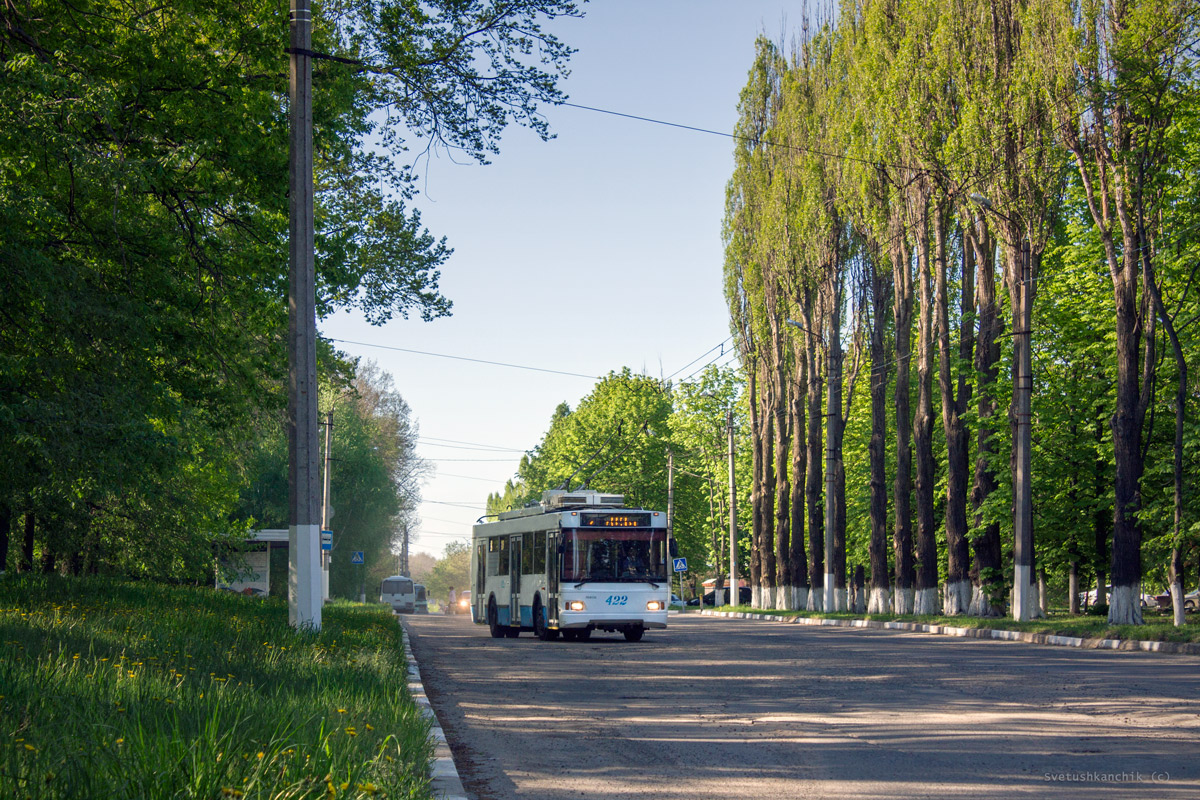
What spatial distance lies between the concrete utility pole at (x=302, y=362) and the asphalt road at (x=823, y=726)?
7.15 ft

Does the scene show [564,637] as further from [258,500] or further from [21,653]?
[258,500]

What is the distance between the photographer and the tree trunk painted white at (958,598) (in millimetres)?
35406

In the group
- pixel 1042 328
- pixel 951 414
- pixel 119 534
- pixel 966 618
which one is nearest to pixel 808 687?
pixel 119 534

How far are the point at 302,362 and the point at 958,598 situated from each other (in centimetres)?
2485

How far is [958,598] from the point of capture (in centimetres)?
3562

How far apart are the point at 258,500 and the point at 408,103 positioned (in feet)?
135

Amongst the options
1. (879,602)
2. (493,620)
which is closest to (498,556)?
(493,620)

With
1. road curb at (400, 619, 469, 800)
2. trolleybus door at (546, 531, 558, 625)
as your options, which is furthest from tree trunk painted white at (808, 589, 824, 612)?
road curb at (400, 619, 469, 800)

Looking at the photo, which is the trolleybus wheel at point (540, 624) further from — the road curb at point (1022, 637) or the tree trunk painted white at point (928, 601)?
the tree trunk painted white at point (928, 601)

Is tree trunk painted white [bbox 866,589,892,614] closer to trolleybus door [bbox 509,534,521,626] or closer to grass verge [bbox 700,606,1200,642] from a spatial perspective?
grass verge [bbox 700,606,1200,642]

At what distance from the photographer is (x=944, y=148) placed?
34000 millimetres

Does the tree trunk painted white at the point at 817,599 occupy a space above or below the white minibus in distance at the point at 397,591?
above

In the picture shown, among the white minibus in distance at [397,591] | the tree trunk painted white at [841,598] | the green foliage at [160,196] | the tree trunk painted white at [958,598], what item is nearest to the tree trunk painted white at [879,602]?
the tree trunk painted white at [841,598]

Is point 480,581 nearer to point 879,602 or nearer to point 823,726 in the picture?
point 879,602
